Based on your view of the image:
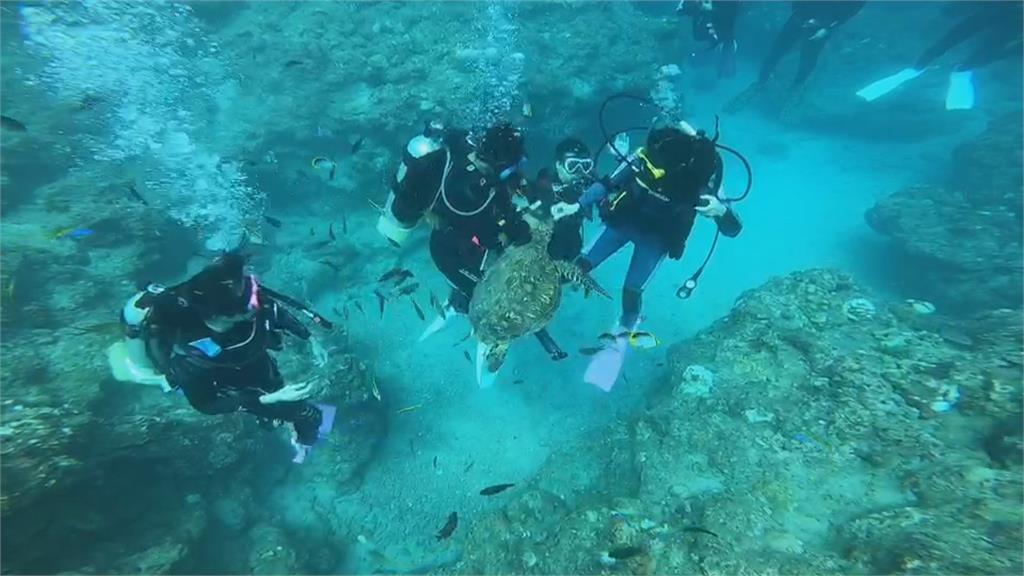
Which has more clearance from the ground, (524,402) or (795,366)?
A: (795,366)

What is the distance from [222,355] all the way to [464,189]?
2.49 m

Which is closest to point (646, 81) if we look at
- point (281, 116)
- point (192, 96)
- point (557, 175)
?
point (557, 175)

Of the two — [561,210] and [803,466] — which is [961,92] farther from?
[561,210]

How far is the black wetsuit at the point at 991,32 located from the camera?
11586 mm

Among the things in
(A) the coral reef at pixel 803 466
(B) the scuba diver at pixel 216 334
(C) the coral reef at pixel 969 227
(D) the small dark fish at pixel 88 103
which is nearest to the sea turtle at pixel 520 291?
(B) the scuba diver at pixel 216 334

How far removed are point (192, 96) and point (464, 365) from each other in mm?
12035

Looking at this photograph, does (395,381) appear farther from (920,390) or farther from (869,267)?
(869,267)

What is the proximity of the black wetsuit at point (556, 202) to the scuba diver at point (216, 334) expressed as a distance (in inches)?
99.0

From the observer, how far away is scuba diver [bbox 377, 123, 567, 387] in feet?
14.9

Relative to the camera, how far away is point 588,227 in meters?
11.2

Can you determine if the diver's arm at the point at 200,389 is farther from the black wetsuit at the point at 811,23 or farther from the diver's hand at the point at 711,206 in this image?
the black wetsuit at the point at 811,23

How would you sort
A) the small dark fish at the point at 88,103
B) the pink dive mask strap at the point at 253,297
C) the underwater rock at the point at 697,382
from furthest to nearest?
1. the small dark fish at the point at 88,103
2. the underwater rock at the point at 697,382
3. the pink dive mask strap at the point at 253,297

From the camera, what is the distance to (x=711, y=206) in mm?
5105

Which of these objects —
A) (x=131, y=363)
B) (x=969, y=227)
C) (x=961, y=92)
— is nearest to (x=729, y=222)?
(x=131, y=363)
